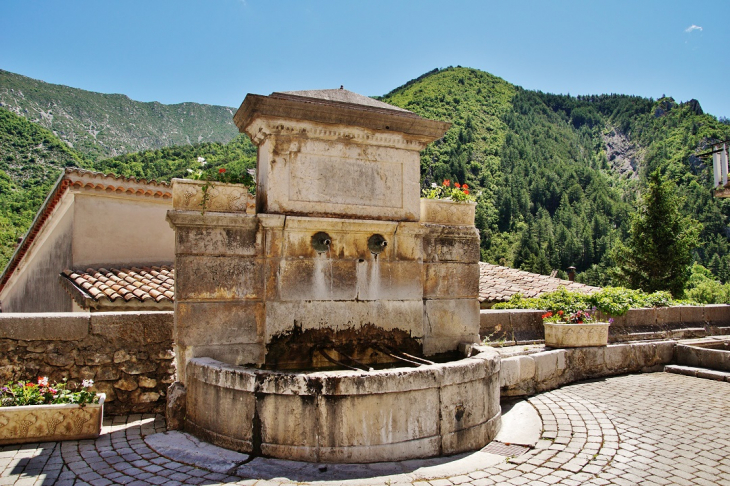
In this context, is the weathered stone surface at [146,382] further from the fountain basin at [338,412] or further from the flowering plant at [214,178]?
the flowering plant at [214,178]

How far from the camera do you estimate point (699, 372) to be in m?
8.42

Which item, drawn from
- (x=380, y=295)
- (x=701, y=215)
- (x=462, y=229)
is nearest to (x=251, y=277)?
(x=380, y=295)

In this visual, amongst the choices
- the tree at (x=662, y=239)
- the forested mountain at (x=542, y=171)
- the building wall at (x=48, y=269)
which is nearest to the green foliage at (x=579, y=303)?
the building wall at (x=48, y=269)

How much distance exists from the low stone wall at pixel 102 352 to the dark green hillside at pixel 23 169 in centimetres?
2744

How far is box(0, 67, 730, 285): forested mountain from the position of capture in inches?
3189

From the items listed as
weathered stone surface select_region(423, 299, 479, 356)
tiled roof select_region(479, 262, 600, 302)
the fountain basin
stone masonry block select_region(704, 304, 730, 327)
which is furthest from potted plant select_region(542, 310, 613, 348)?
stone masonry block select_region(704, 304, 730, 327)

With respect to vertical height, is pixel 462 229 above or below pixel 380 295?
above

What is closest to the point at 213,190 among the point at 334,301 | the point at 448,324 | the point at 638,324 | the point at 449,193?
the point at 334,301

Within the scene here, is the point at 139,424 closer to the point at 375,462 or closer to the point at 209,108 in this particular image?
the point at 375,462

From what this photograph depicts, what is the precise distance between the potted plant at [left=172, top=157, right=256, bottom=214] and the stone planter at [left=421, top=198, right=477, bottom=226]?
2.31 metres

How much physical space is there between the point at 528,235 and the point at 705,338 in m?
73.0

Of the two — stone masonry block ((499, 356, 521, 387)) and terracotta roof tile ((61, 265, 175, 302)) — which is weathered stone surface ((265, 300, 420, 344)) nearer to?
stone masonry block ((499, 356, 521, 387))

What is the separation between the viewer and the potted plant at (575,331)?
8.35 m

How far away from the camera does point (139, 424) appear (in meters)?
5.28
